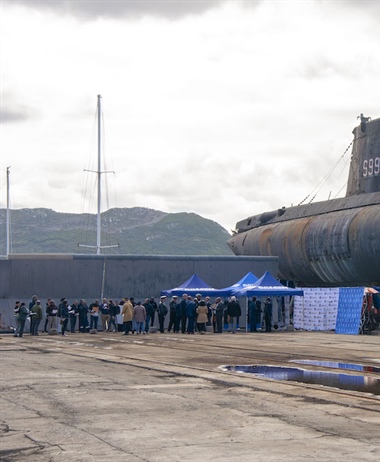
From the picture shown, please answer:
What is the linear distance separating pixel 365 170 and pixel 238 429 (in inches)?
1426

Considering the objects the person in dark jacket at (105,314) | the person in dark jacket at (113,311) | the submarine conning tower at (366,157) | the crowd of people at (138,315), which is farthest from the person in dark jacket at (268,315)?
the submarine conning tower at (366,157)

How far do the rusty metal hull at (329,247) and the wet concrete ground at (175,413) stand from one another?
20.2m

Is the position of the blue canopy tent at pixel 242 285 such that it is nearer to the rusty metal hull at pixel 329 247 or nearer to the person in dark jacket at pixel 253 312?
the person in dark jacket at pixel 253 312

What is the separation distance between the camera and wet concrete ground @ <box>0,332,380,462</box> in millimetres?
9273

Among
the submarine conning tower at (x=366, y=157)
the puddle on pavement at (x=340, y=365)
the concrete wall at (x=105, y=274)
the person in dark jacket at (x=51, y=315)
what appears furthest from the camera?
the submarine conning tower at (x=366, y=157)

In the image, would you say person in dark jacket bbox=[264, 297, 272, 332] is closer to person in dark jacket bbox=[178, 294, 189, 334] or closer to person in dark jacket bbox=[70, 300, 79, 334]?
person in dark jacket bbox=[178, 294, 189, 334]

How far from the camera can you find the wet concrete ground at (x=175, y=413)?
9.27 m

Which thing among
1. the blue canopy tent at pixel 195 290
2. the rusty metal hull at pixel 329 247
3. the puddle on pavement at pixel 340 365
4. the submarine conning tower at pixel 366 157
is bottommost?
the puddle on pavement at pixel 340 365

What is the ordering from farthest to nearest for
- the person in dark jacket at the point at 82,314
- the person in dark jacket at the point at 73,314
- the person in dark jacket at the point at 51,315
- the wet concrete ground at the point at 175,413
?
the person in dark jacket at the point at 82,314, the person in dark jacket at the point at 73,314, the person in dark jacket at the point at 51,315, the wet concrete ground at the point at 175,413

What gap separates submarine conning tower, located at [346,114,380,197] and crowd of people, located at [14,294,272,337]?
32.4 ft

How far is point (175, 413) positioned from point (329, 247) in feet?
110

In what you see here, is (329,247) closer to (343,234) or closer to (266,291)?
(343,234)

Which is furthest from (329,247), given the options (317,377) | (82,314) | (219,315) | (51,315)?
(317,377)

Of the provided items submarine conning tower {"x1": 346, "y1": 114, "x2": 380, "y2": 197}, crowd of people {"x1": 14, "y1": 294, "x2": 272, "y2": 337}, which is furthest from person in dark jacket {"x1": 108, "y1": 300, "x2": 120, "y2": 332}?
submarine conning tower {"x1": 346, "y1": 114, "x2": 380, "y2": 197}
